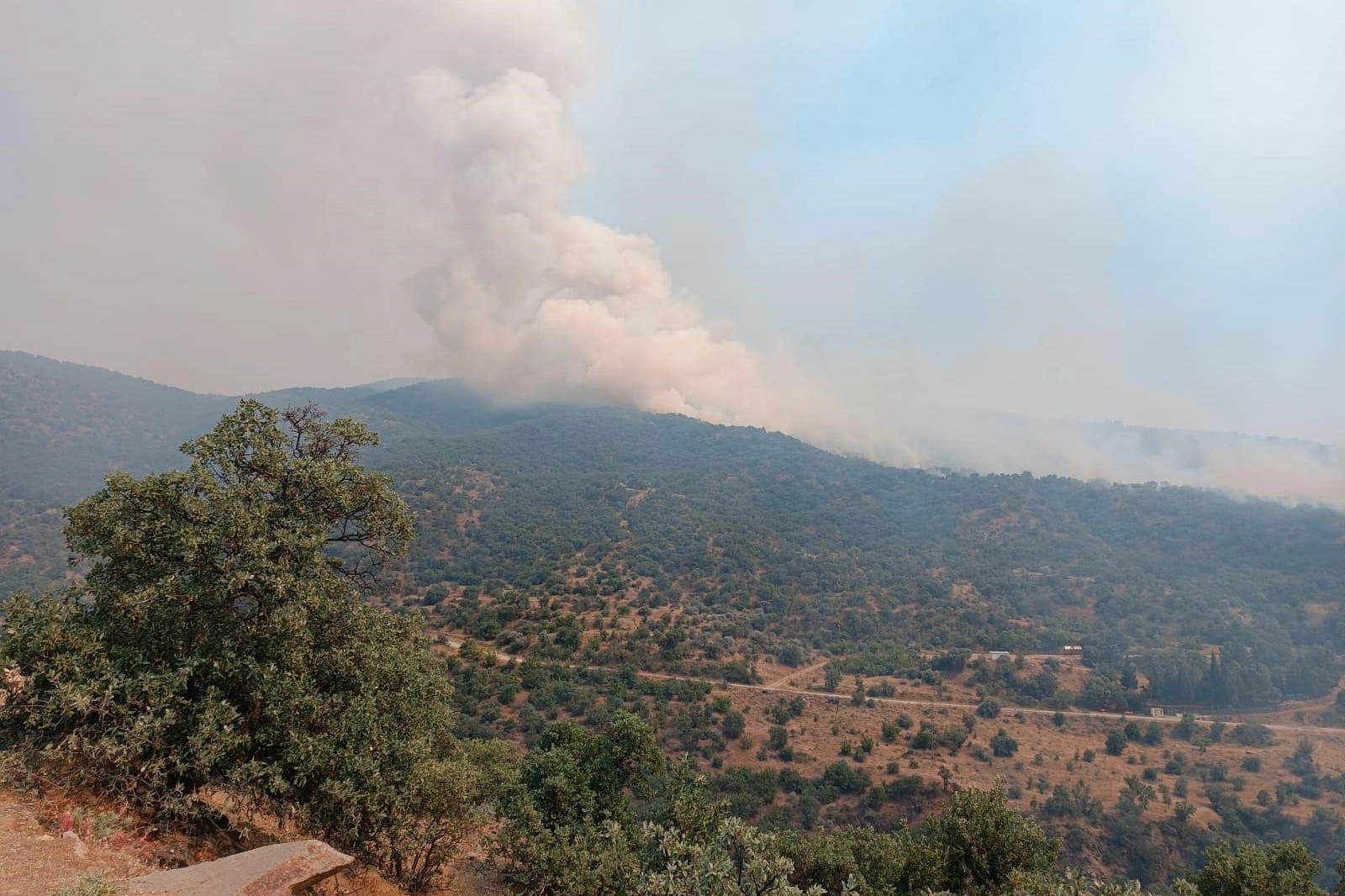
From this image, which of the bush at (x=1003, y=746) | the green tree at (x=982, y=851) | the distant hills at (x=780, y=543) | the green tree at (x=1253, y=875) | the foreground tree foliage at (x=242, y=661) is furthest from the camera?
the distant hills at (x=780, y=543)

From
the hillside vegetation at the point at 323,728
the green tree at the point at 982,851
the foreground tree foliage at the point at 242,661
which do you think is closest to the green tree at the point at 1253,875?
the hillside vegetation at the point at 323,728

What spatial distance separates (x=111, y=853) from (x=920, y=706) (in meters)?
68.8

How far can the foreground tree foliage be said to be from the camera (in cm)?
1034

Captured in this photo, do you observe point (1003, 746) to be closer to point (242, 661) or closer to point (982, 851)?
point (982, 851)

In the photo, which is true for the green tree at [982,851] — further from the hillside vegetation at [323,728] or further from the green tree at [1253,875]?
the green tree at [1253,875]

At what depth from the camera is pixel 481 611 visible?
7250 centimetres

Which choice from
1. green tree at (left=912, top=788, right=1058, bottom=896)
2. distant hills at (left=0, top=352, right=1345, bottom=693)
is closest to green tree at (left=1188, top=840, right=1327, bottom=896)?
green tree at (left=912, top=788, right=1058, bottom=896)

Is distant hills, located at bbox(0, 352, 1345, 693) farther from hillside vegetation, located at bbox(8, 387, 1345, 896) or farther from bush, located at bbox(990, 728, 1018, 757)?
hillside vegetation, located at bbox(8, 387, 1345, 896)

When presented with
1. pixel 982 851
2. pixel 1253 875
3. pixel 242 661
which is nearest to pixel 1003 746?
pixel 1253 875

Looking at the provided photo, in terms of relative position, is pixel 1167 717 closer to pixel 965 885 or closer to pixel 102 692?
pixel 965 885

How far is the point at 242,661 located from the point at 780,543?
113 meters

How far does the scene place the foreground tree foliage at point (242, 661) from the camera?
10344 mm

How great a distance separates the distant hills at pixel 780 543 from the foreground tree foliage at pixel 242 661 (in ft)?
184

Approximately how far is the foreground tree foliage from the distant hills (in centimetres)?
5612
